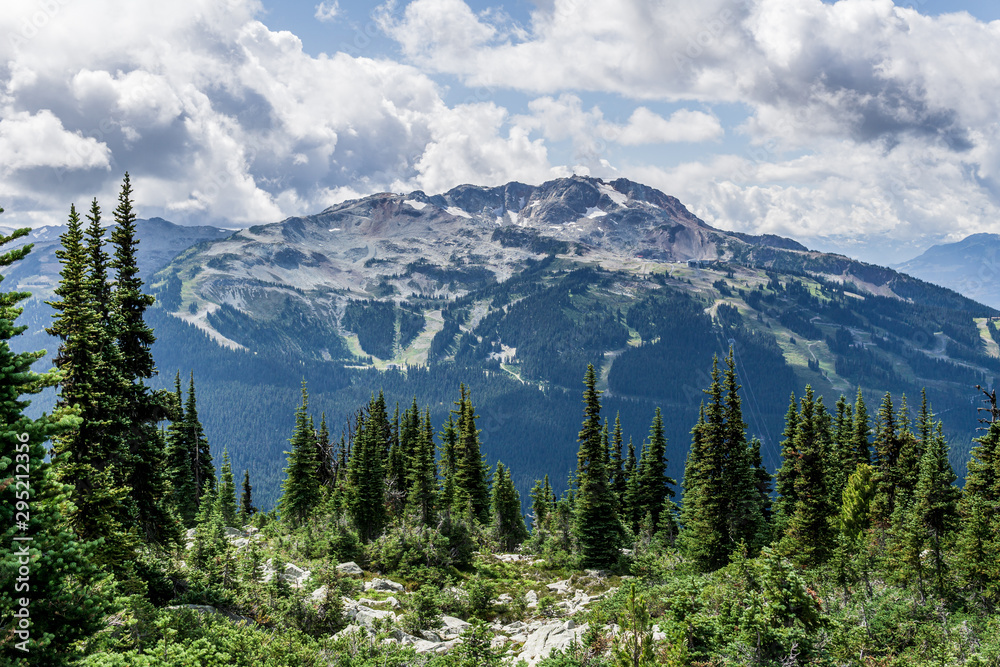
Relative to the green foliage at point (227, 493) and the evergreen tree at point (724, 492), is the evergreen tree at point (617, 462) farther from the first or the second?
the green foliage at point (227, 493)

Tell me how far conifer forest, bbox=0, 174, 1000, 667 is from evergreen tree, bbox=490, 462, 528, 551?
745 mm

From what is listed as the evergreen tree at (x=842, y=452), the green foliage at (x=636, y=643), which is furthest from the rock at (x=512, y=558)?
the green foliage at (x=636, y=643)

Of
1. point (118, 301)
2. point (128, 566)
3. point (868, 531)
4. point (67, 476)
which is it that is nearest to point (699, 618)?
point (128, 566)

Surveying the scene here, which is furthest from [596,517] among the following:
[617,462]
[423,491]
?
[617,462]

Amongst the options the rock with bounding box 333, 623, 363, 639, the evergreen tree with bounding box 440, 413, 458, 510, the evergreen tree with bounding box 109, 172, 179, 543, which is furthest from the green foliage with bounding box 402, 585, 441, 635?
the evergreen tree with bounding box 440, 413, 458, 510

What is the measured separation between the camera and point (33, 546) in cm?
1138

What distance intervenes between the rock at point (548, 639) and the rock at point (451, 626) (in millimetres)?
4346

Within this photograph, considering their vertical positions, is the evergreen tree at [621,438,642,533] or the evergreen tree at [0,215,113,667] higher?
the evergreen tree at [0,215,113,667]

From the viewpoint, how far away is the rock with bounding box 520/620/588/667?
23.8m

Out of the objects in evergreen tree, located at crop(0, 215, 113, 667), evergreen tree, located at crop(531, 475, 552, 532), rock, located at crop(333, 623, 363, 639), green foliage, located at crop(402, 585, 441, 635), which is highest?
evergreen tree, located at crop(0, 215, 113, 667)

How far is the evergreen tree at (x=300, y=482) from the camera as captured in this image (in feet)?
190

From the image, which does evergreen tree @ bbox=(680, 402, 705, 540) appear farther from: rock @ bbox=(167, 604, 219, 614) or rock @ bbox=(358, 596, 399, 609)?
rock @ bbox=(167, 604, 219, 614)

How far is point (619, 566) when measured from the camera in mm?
45344

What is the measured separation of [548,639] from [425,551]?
21509 millimetres
